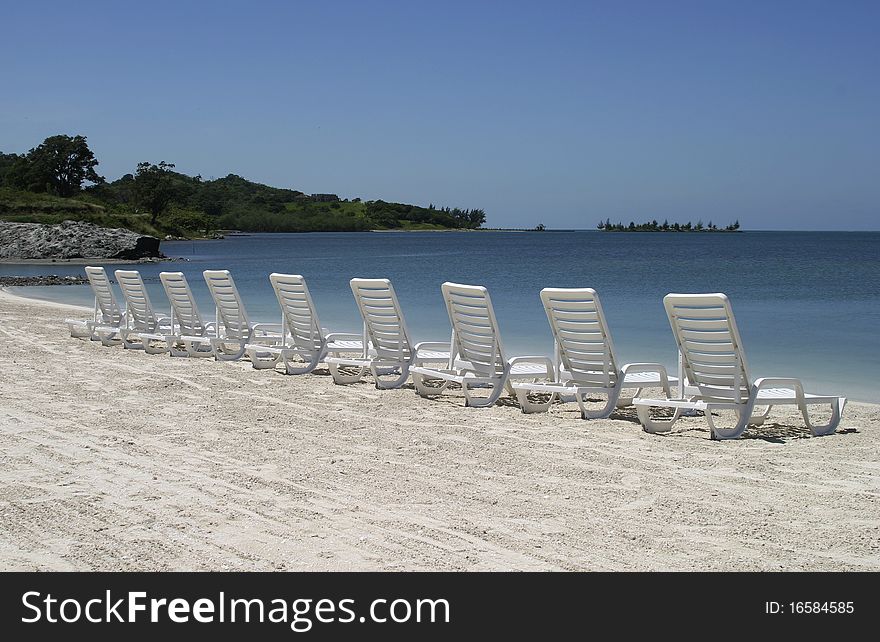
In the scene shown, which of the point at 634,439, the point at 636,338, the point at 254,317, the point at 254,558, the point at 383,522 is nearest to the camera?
the point at 254,558

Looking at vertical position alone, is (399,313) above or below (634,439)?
above

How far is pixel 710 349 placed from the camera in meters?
6.91

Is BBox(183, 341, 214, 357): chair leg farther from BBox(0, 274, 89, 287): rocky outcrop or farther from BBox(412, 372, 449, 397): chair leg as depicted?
BBox(0, 274, 89, 287): rocky outcrop

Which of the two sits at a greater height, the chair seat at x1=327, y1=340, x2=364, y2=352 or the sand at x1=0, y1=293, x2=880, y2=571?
the chair seat at x1=327, y1=340, x2=364, y2=352

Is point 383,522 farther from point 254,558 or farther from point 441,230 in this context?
point 441,230

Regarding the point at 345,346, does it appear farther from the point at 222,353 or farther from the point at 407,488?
the point at 407,488

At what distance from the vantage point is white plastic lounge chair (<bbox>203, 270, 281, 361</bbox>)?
1077cm

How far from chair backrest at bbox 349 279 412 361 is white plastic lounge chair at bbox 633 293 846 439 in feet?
8.57

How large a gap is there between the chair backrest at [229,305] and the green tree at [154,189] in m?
108

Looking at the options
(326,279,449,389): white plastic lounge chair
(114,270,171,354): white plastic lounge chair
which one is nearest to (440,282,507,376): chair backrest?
(326,279,449,389): white plastic lounge chair

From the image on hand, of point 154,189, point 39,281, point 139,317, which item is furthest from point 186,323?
point 154,189
